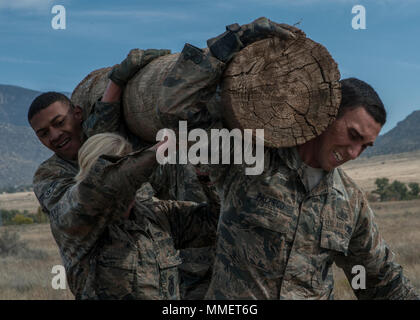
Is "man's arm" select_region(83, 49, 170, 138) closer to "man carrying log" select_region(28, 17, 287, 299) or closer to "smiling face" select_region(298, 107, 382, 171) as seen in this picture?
"man carrying log" select_region(28, 17, 287, 299)

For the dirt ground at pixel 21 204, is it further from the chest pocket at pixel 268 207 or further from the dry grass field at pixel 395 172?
the chest pocket at pixel 268 207

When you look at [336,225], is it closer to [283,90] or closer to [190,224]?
[283,90]

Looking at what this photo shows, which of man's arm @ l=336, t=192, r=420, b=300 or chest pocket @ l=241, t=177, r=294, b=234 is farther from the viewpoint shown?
man's arm @ l=336, t=192, r=420, b=300

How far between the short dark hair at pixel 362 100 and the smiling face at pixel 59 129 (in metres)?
1.82

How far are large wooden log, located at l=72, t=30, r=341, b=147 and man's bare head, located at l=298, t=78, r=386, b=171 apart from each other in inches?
3.5

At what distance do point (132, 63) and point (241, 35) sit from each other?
2.89ft

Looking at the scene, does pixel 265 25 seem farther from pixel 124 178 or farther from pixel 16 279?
pixel 16 279

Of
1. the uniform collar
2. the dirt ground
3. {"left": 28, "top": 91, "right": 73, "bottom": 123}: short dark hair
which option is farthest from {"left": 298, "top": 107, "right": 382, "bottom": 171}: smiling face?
the dirt ground

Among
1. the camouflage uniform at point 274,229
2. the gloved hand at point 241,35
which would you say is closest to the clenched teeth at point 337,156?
the camouflage uniform at point 274,229

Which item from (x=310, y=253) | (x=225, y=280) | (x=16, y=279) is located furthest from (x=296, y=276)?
(x=16, y=279)

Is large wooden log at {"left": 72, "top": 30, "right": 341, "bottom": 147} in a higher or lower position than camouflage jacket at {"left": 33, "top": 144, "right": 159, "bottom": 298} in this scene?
higher

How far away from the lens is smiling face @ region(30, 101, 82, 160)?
13.7 ft
